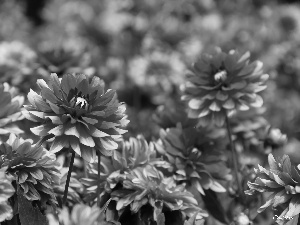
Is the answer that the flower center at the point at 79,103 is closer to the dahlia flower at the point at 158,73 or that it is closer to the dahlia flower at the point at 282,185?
the dahlia flower at the point at 282,185

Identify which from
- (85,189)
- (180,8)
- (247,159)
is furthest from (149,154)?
(180,8)

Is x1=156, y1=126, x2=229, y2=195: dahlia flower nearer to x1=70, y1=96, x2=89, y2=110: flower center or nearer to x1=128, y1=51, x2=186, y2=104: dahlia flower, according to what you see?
x1=70, y1=96, x2=89, y2=110: flower center

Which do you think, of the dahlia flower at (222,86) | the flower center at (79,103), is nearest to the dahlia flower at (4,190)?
the flower center at (79,103)

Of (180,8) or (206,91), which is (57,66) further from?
(180,8)

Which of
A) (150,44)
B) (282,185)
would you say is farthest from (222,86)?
(150,44)

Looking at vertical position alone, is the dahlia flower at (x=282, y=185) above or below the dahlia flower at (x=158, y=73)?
above

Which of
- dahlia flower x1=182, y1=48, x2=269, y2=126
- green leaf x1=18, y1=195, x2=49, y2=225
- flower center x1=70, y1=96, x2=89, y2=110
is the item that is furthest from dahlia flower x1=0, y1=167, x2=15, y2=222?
dahlia flower x1=182, y1=48, x2=269, y2=126

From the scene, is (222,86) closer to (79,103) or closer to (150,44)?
(79,103)
